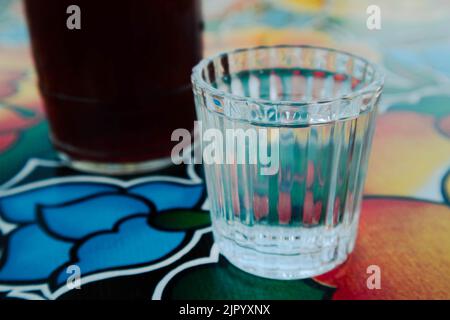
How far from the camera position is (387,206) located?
459 millimetres

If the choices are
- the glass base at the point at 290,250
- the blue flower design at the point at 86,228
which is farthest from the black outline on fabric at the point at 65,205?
the glass base at the point at 290,250

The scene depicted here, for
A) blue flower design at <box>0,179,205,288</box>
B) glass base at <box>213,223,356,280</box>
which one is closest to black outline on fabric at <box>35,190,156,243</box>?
blue flower design at <box>0,179,205,288</box>

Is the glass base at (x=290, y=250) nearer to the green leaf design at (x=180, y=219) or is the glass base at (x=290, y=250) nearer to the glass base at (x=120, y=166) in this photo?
the green leaf design at (x=180, y=219)

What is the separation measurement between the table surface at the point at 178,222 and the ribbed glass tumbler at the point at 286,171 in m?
0.02

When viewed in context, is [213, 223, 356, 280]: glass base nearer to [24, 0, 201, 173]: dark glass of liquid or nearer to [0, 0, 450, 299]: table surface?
[0, 0, 450, 299]: table surface

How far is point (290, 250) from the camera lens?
371mm

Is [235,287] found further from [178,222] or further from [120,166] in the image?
[120,166]

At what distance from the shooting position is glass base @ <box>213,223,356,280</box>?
1.22 ft

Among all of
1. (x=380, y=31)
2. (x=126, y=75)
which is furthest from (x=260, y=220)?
(x=380, y=31)

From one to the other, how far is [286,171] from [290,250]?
0.17 ft

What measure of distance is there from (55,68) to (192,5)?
5.4 inches

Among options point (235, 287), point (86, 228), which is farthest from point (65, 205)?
point (235, 287)
